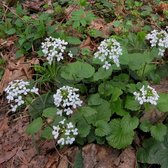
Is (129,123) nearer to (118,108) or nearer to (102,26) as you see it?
(118,108)

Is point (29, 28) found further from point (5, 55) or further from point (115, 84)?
point (115, 84)

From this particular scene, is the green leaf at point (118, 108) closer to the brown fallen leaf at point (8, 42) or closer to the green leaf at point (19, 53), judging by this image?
the green leaf at point (19, 53)

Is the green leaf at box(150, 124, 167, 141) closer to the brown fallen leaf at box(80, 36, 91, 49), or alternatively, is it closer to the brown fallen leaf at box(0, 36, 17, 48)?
the brown fallen leaf at box(80, 36, 91, 49)

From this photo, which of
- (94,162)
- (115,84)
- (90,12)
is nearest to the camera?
(94,162)

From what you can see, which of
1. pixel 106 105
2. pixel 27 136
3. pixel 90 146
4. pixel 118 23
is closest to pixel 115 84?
pixel 106 105

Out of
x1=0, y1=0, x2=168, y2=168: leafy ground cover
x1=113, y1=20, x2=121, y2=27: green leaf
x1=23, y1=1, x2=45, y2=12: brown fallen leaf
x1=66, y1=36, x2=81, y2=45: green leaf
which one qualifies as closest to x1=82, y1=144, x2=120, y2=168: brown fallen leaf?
x1=0, y1=0, x2=168, y2=168: leafy ground cover
